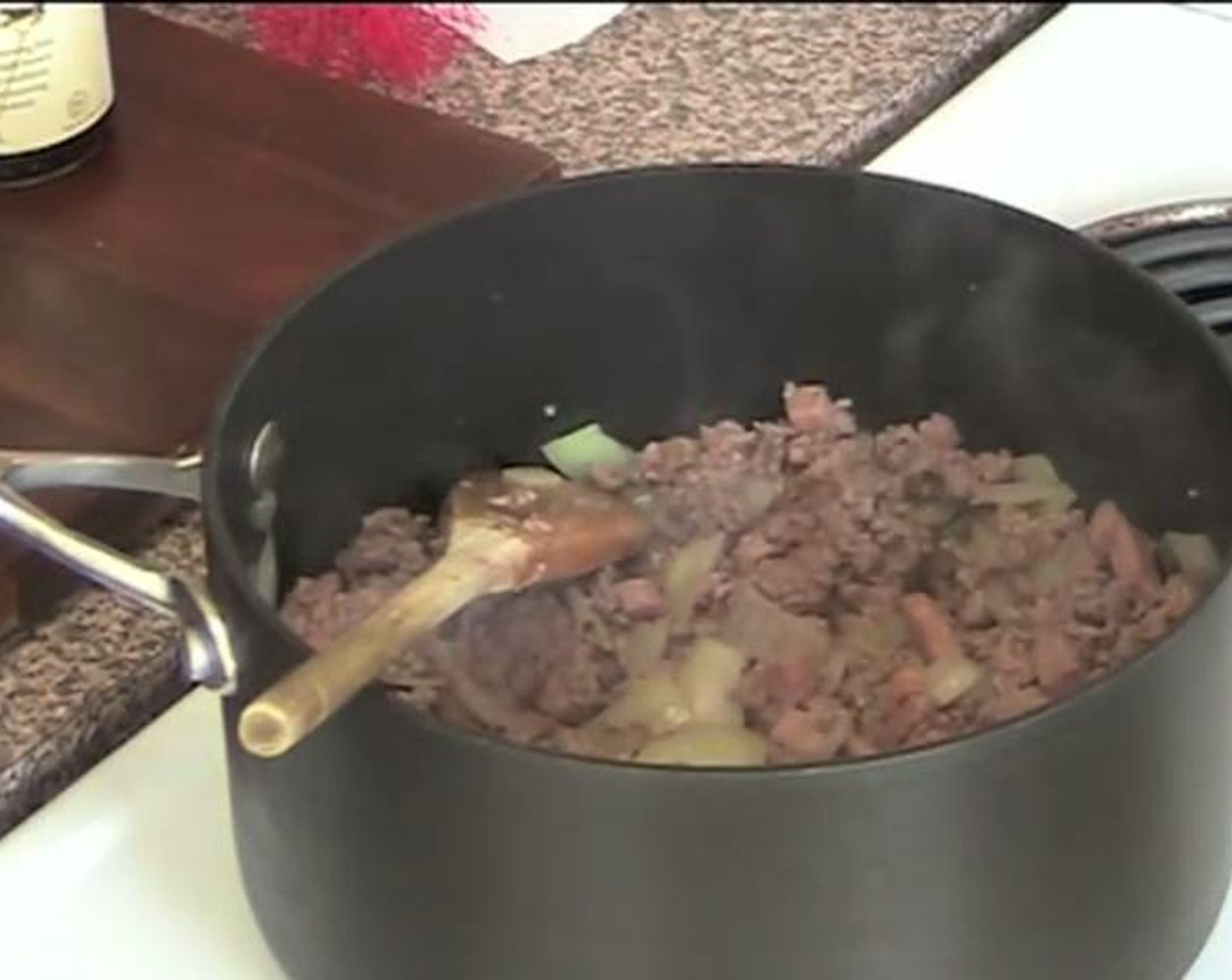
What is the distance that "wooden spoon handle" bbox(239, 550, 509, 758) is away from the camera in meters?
0.56

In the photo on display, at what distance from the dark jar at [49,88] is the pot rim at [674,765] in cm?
21

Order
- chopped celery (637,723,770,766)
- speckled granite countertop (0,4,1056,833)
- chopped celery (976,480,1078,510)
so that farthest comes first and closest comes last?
speckled granite countertop (0,4,1056,833), chopped celery (976,480,1078,510), chopped celery (637,723,770,766)

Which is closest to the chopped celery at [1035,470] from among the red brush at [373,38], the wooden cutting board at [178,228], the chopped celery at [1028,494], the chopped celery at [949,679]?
the chopped celery at [1028,494]

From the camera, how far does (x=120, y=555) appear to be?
0.66 m

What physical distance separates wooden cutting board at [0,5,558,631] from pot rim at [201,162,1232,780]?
11 centimetres

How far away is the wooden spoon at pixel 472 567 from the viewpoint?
563 millimetres

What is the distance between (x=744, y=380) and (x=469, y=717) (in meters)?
0.19

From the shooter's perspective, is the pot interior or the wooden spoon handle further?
the pot interior

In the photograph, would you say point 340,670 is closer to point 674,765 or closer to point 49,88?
point 674,765

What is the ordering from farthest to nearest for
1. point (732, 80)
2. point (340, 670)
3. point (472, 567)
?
point (732, 80) < point (472, 567) < point (340, 670)

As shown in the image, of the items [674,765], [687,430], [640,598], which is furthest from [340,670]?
[687,430]

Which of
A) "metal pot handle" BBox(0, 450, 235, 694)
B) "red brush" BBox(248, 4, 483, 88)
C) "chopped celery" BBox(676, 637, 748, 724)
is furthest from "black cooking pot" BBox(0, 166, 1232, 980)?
"red brush" BBox(248, 4, 483, 88)

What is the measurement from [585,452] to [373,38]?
285mm

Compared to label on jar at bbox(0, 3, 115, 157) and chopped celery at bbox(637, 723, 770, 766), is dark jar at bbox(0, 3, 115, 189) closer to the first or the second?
label on jar at bbox(0, 3, 115, 157)
